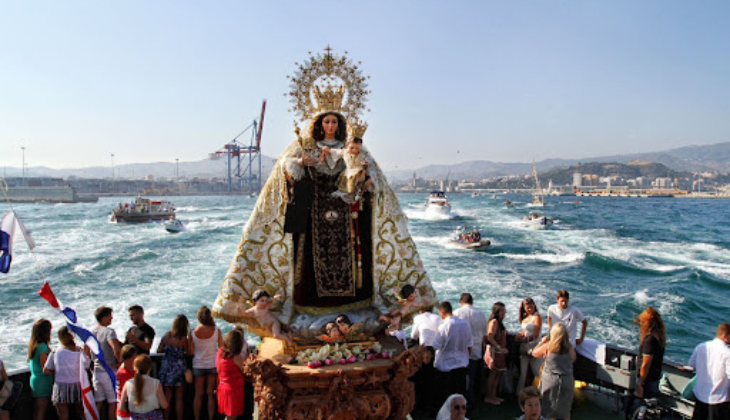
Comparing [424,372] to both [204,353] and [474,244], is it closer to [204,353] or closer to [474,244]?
[204,353]

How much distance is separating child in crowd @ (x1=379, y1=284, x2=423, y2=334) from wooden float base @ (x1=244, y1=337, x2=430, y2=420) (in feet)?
1.68

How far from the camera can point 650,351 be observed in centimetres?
598

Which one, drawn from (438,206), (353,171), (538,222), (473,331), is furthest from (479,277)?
(438,206)

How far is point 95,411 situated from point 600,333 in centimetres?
1922

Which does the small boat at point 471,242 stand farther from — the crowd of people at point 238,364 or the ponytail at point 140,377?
the ponytail at point 140,377

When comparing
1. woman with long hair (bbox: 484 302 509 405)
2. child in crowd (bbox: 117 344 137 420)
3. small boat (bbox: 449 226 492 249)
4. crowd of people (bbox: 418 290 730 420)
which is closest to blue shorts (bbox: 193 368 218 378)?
child in crowd (bbox: 117 344 137 420)

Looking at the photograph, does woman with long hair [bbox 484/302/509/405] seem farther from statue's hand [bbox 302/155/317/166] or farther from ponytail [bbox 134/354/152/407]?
ponytail [bbox 134/354/152/407]

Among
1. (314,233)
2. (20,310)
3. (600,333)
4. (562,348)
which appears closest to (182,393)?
(314,233)

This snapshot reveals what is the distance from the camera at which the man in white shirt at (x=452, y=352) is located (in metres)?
6.30

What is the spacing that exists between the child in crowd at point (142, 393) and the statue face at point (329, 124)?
2.87 meters

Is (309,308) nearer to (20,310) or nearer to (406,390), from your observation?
(406,390)

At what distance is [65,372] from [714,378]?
6884 mm

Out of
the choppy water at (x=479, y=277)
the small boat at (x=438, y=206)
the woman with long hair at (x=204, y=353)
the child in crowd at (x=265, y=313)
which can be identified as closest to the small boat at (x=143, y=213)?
the choppy water at (x=479, y=277)

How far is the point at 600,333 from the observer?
2039 cm
